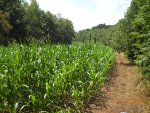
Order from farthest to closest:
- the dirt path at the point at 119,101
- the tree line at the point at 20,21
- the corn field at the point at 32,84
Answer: the tree line at the point at 20,21, the dirt path at the point at 119,101, the corn field at the point at 32,84

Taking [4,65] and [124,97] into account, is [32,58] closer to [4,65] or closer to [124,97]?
[4,65]

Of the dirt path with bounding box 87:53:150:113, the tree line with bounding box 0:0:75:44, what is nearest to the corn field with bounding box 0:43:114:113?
the dirt path with bounding box 87:53:150:113

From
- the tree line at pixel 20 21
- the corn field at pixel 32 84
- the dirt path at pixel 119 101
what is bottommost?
the dirt path at pixel 119 101

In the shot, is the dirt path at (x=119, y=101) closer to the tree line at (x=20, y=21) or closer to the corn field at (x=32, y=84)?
the corn field at (x=32, y=84)

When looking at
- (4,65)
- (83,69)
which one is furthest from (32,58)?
(83,69)

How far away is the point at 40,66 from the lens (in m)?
6.26

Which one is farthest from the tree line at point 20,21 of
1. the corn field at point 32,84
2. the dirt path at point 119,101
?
the corn field at point 32,84

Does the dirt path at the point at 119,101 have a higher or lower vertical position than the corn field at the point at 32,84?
lower

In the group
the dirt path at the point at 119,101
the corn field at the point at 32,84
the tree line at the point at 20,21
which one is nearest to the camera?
the corn field at the point at 32,84

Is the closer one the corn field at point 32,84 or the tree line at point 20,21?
the corn field at point 32,84

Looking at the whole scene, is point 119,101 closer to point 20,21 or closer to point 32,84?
point 32,84

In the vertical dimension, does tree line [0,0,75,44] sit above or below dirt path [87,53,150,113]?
above

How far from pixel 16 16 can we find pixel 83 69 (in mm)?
33729

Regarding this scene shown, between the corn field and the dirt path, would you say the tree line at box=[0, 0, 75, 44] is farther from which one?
the corn field
